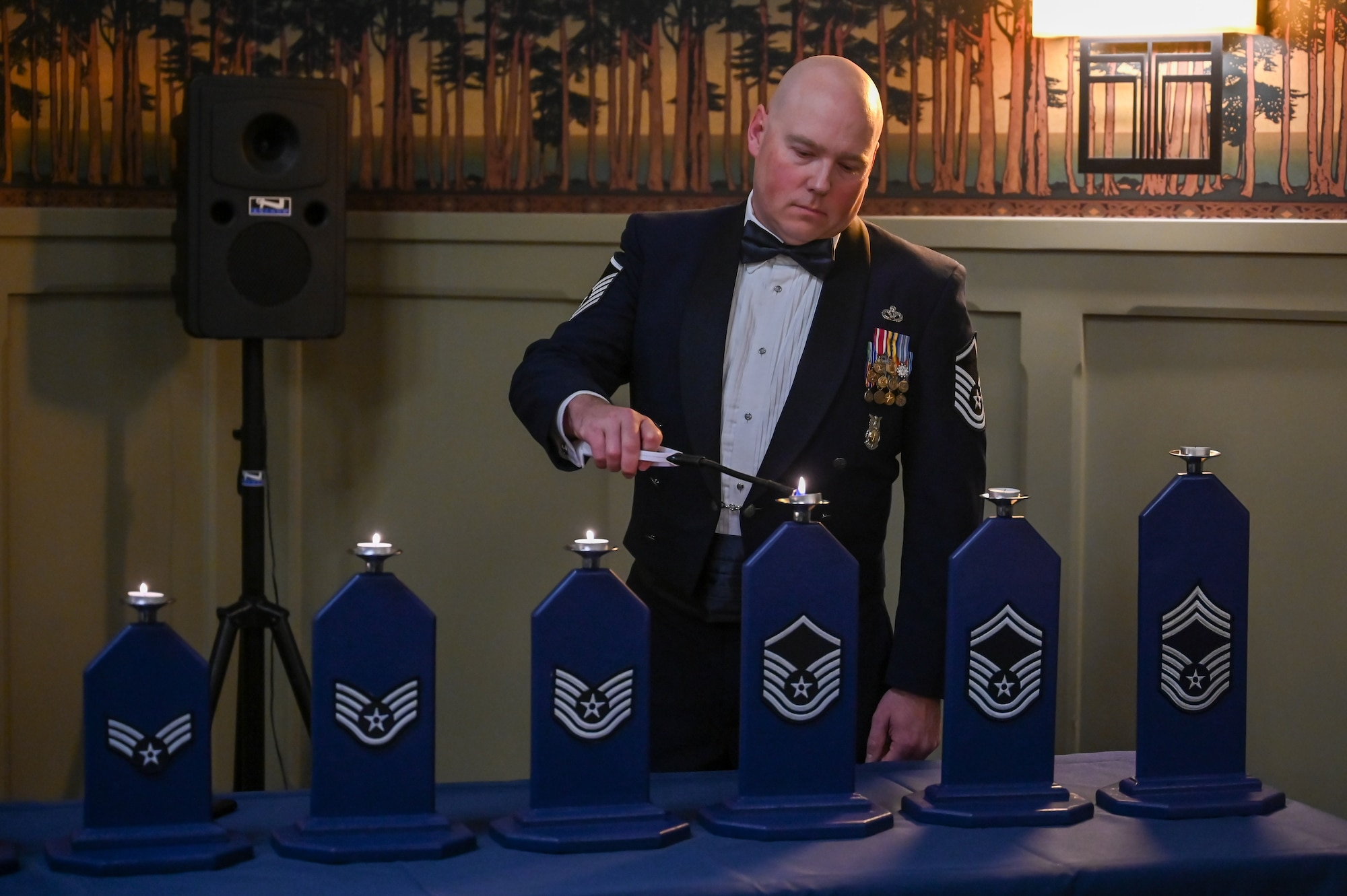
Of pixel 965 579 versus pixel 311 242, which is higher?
pixel 311 242

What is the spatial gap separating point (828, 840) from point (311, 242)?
178cm

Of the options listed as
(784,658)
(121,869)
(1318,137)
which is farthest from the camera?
(1318,137)

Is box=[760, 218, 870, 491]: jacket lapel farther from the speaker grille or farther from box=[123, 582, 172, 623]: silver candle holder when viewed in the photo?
the speaker grille

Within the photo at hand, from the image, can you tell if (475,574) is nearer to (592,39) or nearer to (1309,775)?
(592,39)

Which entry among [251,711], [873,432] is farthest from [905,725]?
[251,711]

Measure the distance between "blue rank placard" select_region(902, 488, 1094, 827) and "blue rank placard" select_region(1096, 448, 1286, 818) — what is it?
8 cm

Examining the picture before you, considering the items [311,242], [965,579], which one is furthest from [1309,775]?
[311,242]

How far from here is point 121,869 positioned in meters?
1.02

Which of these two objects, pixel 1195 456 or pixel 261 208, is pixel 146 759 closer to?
pixel 1195 456

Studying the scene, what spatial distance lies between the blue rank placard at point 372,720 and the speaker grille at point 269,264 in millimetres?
1582

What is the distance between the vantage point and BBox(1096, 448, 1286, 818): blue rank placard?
4.08ft

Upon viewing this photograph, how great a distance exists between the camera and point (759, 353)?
1.81 metres

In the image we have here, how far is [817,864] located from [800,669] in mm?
164

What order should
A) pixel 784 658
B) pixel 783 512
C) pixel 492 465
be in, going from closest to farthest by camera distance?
1. pixel 784 658
2. pixel 783 512
3. pixel 492 465
